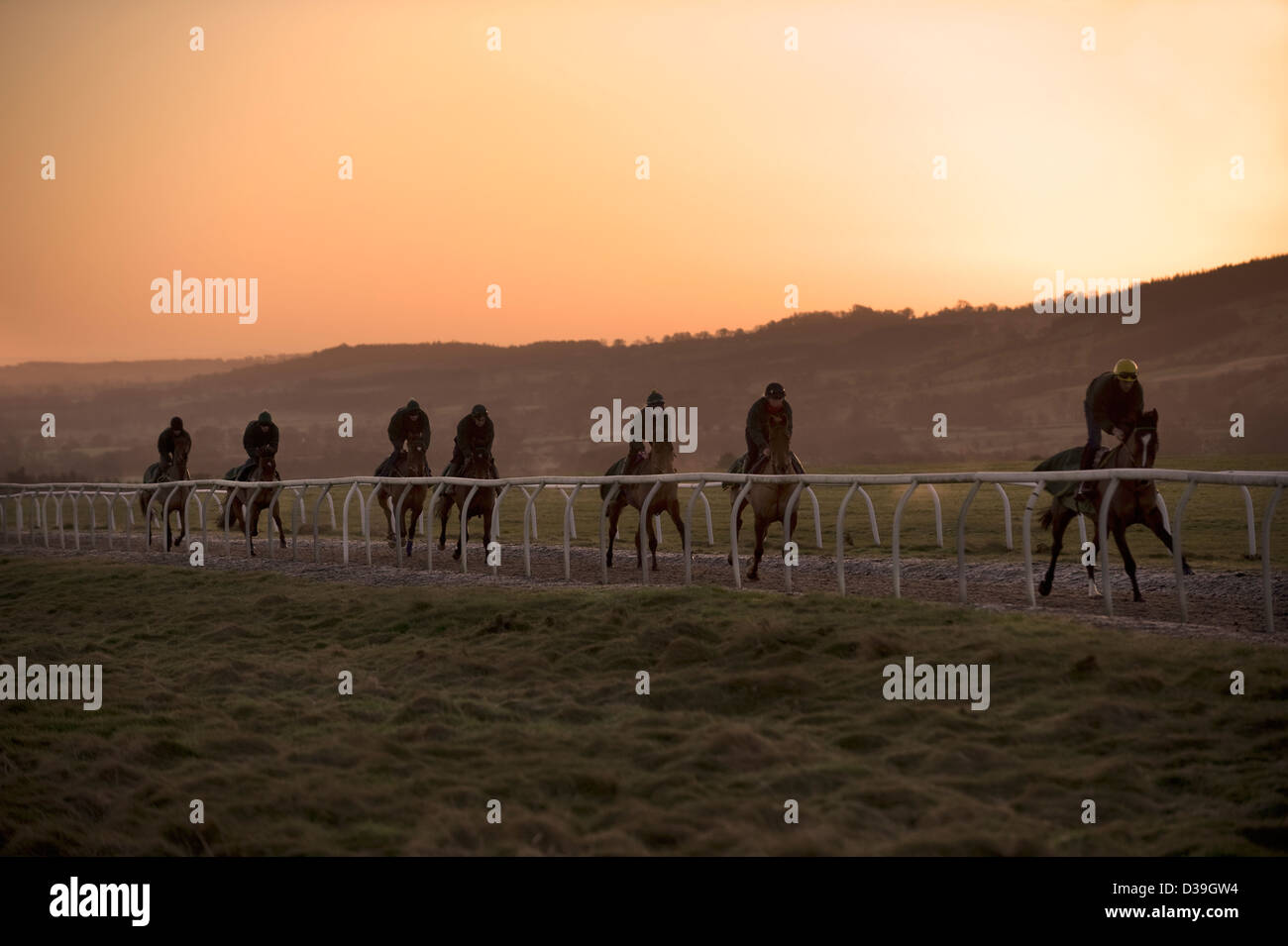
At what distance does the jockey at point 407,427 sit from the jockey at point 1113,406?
10266mm

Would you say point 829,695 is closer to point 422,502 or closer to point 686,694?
point 686,694

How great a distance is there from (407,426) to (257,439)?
122 inches

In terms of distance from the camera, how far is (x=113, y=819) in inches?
255

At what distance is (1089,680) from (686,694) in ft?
7.42

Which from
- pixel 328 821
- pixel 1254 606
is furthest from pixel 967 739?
pixel 1254 606

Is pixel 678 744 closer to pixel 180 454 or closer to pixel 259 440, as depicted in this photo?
pixel 259 440

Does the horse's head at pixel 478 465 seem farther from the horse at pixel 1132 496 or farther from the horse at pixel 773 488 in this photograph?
the horse at pixel 1132 496

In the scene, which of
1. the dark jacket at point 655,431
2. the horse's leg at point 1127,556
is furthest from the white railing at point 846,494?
the dark jacket at point 655,431

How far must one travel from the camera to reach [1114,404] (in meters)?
11.7

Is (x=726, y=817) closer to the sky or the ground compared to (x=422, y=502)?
closer to the ground

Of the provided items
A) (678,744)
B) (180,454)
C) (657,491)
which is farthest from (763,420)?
(180,454)

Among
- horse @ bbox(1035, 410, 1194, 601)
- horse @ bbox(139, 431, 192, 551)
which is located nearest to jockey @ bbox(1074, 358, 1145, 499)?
horse @ bbox(1035, 410, 1194, 601)

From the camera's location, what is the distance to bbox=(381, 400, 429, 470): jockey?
19.6 metres
